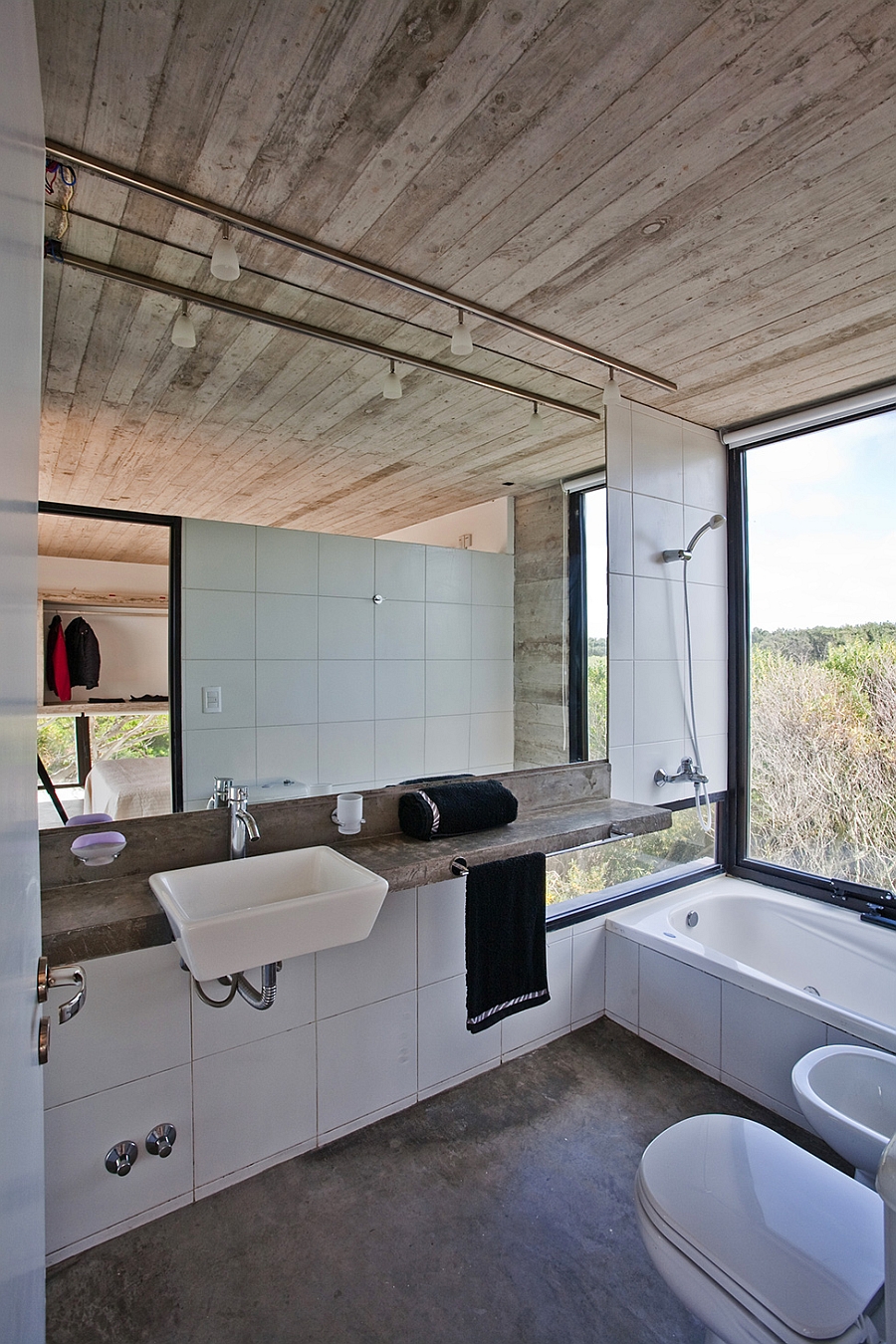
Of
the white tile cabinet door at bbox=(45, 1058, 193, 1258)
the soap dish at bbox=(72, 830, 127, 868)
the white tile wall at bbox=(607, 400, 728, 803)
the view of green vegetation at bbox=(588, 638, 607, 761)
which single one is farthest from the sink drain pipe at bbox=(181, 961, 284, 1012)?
the white tile wall at bbox=(607, 400, 728, 803)

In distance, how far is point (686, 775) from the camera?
2900mm

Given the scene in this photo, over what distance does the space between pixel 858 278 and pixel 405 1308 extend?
2.84 metres

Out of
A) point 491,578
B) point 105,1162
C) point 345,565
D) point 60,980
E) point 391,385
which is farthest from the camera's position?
point 491,578

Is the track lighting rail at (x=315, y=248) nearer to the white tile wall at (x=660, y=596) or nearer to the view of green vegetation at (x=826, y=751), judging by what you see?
the white tile wall at (x=660, y=596)

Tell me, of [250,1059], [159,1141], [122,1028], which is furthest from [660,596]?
[159,1141]

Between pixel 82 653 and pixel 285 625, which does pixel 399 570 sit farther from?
pixel 82 653

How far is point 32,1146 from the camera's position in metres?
0.83

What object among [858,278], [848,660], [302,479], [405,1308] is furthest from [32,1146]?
[848,660]

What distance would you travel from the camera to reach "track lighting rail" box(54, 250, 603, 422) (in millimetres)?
1597

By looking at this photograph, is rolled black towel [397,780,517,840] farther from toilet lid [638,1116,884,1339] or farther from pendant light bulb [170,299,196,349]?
pendant light bulb [170,299,196,349]

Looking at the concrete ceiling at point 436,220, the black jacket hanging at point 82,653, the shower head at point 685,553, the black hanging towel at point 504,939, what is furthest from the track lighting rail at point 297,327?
the black hanging towel at point 504,939

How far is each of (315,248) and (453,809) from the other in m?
1.53

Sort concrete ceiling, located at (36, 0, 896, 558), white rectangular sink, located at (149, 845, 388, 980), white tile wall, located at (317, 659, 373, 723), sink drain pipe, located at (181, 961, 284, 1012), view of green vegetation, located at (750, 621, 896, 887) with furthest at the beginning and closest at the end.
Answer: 1. view of green vegetation, located at (750, 621, 896, 887)
2. white tile wall, located at (317, 659, 373, 723)
3. sink drain pipe, located at (181, 961, 284, 1012)
4. white rectangular sink, located at (149, 845, 388, 980)
5. concrete ceiling, located at (36, 0, 896, 558)

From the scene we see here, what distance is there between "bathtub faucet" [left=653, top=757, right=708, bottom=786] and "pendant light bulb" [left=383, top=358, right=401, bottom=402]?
6.04 feet
